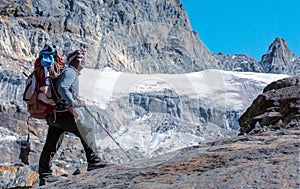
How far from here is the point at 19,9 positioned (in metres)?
48.7

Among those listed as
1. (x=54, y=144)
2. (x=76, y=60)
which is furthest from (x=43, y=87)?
(x=54, y=144)

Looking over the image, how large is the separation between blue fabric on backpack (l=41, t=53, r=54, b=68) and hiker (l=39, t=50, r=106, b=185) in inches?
5.5

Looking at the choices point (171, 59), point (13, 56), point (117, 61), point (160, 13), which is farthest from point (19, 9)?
point (160, 13)

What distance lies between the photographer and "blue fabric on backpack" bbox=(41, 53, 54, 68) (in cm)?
423

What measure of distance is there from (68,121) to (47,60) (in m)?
0.56

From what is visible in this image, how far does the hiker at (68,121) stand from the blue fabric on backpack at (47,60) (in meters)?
0.14

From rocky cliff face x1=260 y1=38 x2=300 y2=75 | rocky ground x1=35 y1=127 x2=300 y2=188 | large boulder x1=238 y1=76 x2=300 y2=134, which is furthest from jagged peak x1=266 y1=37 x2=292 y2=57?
rocky ground x1=35 y1=127 x2=300 y2=188

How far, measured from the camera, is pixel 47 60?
14.0 ft

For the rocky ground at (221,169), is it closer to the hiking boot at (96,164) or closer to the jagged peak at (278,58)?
the hiking boot at (96,164)

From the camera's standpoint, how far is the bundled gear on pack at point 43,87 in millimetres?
4207

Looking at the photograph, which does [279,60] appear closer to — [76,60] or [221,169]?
[76,60]

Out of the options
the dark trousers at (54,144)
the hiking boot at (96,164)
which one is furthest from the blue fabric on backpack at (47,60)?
the hiking boot at (96,164)

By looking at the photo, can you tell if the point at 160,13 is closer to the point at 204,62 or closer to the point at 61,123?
the point at 204,62

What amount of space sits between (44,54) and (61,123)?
0.62 metres
